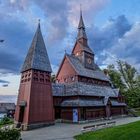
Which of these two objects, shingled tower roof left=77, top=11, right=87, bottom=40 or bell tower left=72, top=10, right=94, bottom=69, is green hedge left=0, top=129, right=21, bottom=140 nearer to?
bell tower left=72, top=10, right=94, bottom=69

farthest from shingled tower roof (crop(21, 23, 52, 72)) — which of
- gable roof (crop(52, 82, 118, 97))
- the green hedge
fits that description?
the green hedge

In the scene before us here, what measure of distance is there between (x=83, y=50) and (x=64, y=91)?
13795mm

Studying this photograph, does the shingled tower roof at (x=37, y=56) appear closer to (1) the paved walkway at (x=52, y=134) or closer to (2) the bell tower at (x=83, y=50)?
(1) the paved walkway at (x=52, y=134)

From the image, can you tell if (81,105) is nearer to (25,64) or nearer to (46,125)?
(46,125)

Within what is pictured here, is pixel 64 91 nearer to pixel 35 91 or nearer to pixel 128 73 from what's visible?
pixel 35 91

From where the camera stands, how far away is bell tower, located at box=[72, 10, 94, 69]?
4918 cm

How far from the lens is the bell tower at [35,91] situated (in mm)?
29875

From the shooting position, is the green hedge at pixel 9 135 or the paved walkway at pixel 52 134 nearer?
the green hedge at pixel 9 135

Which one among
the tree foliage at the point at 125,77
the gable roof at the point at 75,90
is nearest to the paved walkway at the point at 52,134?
the gable roof at the point at 75,90

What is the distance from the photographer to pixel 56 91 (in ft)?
130

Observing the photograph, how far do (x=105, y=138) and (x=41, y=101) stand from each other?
1560 cm

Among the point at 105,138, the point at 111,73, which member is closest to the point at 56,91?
the point at 105,138

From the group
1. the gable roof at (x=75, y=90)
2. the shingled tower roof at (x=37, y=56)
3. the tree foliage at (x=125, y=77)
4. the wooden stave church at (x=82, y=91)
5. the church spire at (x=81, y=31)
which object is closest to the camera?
the shingled tower roof at (x=37, y=56)

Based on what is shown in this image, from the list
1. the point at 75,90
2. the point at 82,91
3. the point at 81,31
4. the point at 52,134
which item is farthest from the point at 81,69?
the point at 52,134
